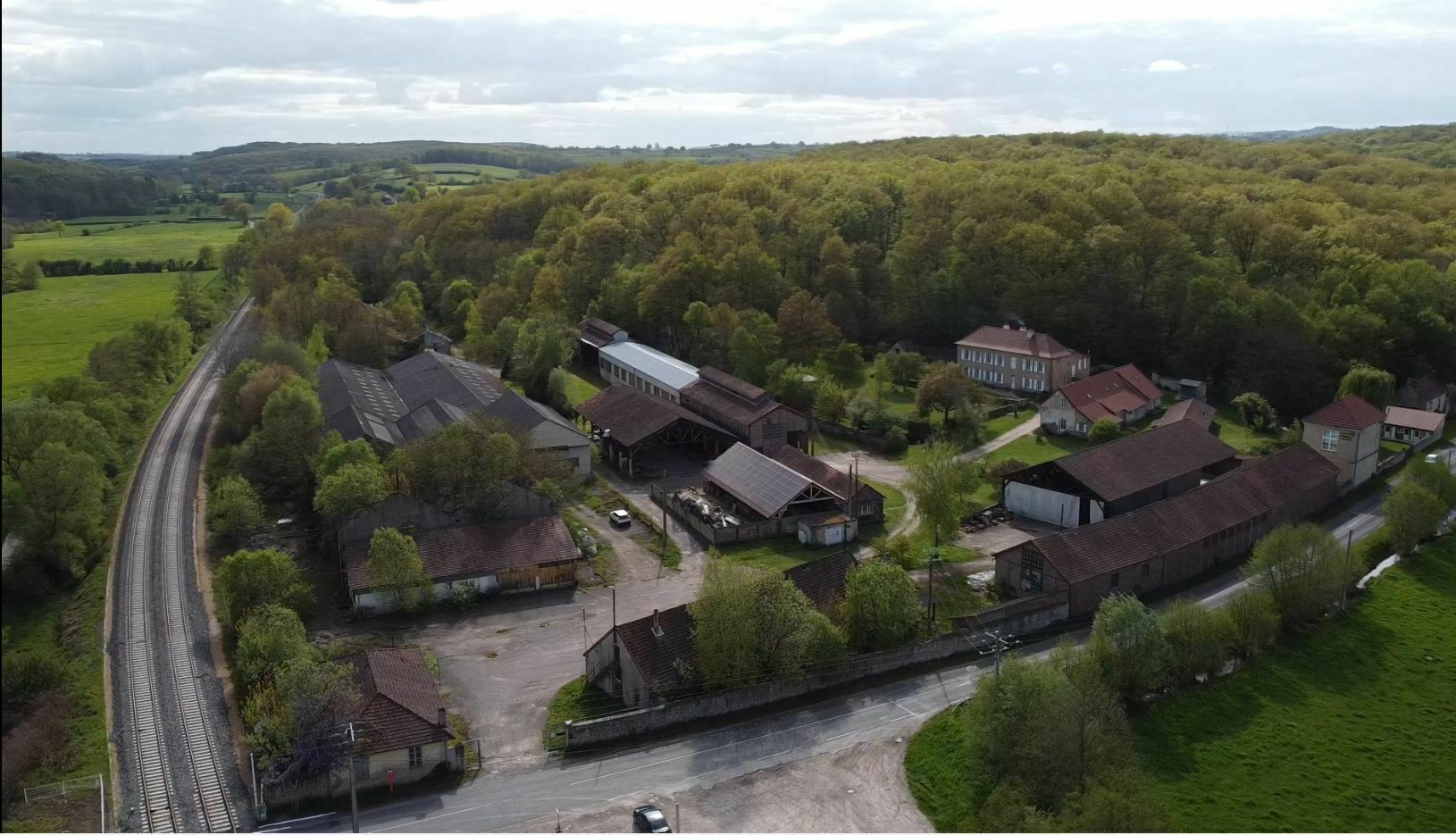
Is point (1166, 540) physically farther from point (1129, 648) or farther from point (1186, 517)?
point (1129, 648)

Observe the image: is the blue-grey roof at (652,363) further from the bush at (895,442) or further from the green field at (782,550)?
the green field at (782,550)

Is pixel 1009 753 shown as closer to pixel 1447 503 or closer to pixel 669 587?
pixel 669 587

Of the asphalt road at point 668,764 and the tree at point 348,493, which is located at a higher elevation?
the tree at point 348,493

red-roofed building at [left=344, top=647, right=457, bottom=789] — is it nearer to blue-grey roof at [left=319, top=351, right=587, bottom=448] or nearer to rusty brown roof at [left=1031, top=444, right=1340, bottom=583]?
blue-grey roof at [left=319, top=351, right=587, bottom=448]

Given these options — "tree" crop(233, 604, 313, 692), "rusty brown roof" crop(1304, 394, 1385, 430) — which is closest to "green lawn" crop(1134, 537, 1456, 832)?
"rusty brown roof" crop(1304, 394, 1385, 430)

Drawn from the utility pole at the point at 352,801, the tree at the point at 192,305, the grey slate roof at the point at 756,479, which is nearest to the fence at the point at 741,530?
the grey slate roof at the point at 756,479

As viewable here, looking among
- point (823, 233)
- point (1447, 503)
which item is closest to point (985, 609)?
point (1447, 503)

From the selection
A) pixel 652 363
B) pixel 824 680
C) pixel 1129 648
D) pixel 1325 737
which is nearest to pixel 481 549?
pixel 824 680
